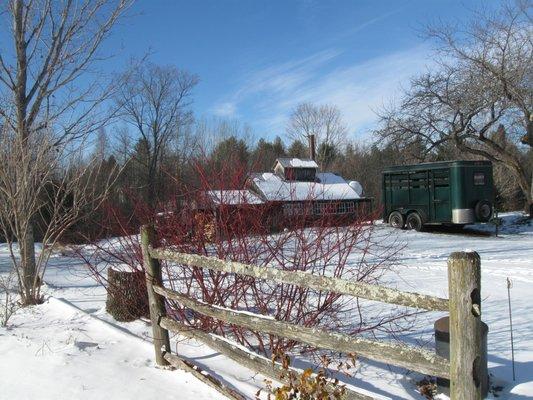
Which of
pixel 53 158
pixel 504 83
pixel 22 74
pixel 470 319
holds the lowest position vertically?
pixel 470 319

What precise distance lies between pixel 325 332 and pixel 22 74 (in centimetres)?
670

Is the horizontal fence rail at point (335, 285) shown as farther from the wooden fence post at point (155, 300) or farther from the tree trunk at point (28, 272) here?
the tree trunk at point (28, 272)

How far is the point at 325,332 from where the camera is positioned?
119 inches

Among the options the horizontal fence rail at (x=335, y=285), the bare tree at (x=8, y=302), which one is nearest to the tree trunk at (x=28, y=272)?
the bare tree at (x=8, y=302)

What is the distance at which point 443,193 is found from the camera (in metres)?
19.0

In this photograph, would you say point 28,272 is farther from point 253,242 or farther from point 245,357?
point 245,357

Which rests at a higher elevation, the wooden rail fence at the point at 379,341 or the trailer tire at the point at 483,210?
the trailer tire at the point at 483,210

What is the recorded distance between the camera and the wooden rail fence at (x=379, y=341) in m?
2.27

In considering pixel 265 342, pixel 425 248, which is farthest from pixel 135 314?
pixel 425 248

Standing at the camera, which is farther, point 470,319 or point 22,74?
Answer: point 22,74

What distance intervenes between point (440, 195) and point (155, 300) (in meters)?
16.3

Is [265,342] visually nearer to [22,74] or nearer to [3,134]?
[3,134]

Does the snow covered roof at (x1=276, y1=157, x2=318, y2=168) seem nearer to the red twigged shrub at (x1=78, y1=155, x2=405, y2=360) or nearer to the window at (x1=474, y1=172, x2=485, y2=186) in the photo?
the window at (x1=474, y1=172, x2=485, y2=186)

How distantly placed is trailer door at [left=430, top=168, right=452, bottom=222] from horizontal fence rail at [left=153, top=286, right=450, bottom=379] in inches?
646
